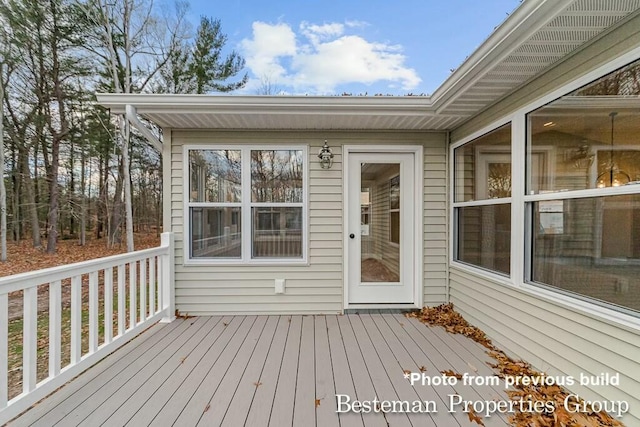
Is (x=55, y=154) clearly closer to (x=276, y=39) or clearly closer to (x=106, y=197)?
(x=106, y=197)

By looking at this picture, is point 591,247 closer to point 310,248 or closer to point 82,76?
point 310,248

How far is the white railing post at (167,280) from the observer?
3.42m

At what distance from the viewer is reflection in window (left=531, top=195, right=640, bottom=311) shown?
175cm

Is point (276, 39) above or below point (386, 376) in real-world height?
above

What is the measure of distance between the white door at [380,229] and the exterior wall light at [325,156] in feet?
0.87

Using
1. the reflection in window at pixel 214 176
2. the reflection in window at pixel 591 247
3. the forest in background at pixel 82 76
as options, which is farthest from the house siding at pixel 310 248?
the forest in background at pixel 82 76

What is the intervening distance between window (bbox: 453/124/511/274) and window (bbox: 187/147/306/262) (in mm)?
1966

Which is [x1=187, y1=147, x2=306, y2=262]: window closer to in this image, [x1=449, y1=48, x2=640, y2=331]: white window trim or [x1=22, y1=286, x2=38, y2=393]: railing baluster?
[x1=22, y1=286, x2=38, y2=393]: railing baluster

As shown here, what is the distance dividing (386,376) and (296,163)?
2.54 meters

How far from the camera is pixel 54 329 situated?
2029 mm

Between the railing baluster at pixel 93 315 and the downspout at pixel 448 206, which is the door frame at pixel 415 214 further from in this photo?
the railing baluster at pixel 93 315

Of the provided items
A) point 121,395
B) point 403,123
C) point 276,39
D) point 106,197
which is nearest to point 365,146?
point 403,123

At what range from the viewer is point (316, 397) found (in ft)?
6.44

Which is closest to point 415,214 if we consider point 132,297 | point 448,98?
point 448,98
